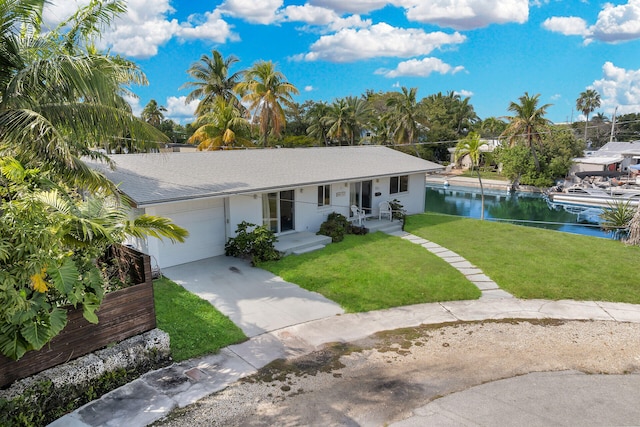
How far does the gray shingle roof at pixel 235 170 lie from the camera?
11.4 metres

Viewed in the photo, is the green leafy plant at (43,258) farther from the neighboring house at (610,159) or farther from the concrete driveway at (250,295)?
the neighboring house at (610,159)

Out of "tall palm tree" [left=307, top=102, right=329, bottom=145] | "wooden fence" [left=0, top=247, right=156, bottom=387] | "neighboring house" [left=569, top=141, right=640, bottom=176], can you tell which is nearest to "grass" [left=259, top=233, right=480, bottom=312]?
"wooden fence" [left=0, top=247, right=156, bottom=387]

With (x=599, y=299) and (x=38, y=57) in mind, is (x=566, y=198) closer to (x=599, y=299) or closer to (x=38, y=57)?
(x=599, y=299)

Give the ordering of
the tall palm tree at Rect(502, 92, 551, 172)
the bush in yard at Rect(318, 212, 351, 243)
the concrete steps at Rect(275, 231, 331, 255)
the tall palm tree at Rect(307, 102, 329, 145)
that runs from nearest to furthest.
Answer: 1. the concrete steps at Rect(275, 231, 331, 255)
2. the bush in yard at Rect(318, 212, 351, 243)
3. the tall palm tree at Rect(502, 92, 551, 172)
4. the tall palm tree at Rect(307, 102, 329, 145)

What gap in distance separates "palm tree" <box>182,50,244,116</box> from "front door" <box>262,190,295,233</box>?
16.4 metres

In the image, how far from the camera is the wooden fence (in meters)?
5.36

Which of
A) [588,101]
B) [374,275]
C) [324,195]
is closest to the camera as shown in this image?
[374,275]

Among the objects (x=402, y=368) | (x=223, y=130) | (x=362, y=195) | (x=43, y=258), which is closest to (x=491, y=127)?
(x=223, y=130)

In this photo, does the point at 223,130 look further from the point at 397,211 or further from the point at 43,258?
the point at 43,258

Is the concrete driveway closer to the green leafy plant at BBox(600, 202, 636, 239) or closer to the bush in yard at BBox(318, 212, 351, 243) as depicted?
the bush in yard at BBox(318, 212, 351, 243)

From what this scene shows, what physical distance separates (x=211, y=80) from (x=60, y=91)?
77.5 feet

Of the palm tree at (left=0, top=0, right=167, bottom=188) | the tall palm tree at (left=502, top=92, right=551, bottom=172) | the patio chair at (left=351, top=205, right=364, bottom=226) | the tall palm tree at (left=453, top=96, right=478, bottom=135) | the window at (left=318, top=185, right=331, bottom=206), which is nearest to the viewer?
the palm tree at (left=0, top=0, right=167, bottom=188)

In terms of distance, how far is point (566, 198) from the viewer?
3055 cm

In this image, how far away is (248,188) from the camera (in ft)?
40.7
